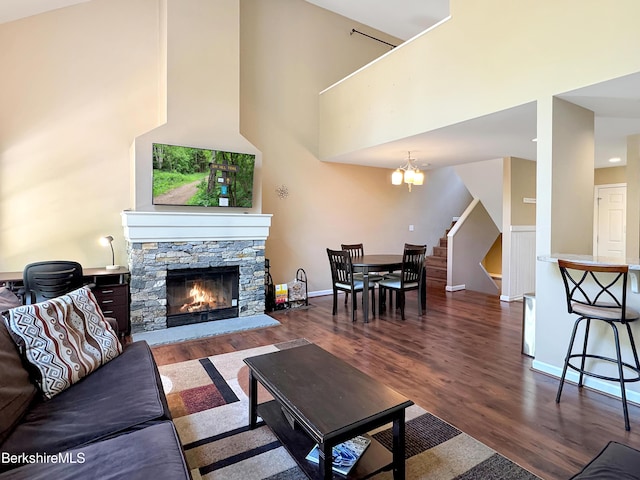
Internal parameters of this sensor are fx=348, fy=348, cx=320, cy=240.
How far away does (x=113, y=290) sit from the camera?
12.9 feet

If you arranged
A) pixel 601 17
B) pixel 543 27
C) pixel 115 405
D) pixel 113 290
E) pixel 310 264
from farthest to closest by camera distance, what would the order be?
1. pixel 310 264
2. pixel 113 290
3. pixel 543 27
4. pixel 601 17
5. pixel 115 405

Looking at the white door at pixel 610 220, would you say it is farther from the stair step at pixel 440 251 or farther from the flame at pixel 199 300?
the flame at pixel 199 300

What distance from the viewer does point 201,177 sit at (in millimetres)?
4434

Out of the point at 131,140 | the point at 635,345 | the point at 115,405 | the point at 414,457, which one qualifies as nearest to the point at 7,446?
the point at 115,405

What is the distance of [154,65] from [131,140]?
107 cm

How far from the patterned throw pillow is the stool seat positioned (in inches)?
126

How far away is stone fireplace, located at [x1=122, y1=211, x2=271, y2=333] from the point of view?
4086 mm

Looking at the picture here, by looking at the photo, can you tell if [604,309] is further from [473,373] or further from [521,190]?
[521,190]

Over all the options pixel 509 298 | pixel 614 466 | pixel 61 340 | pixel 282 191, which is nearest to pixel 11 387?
pixel 61 340

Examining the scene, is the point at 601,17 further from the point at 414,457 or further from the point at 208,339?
the point at 208,339

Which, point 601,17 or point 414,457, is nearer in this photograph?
point 414,457

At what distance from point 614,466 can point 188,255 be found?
4180 mm

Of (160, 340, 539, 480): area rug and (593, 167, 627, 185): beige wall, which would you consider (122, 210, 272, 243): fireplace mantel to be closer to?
(160, 340, 539, 480): area rug

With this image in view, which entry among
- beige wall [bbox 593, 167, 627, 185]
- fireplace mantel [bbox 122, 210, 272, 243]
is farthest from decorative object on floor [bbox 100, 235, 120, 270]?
beige wall [bbox 593, 167, 627, 185]
